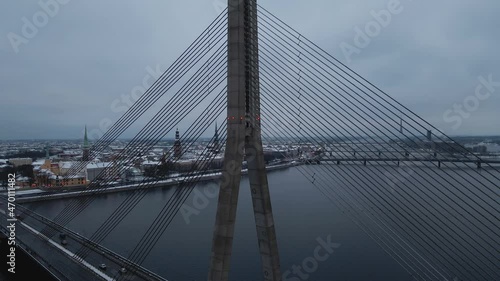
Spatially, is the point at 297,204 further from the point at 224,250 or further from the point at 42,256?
the point at 224,250

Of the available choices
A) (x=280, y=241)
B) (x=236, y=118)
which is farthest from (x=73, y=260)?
(x=236, y=118)

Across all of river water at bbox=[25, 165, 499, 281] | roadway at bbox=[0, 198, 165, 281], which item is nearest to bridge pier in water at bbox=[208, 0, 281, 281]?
river water at bbox=[25, 165, 499, 281]

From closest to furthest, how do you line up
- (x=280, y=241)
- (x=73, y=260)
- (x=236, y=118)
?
(x=236, y=118), (x=73, y=260), (x=280, y=241)

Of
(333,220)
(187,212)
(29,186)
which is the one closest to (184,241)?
(187,212)

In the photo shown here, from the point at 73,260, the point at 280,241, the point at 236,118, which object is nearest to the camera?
the point at 236,118

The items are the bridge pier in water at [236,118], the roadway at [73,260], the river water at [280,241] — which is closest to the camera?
the bridge pier in water at [236,118]

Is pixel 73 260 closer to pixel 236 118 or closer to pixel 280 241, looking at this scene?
pixel 280 241

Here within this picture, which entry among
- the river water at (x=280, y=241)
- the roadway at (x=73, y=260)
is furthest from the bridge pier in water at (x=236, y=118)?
the roadway at (x=73, y=260)

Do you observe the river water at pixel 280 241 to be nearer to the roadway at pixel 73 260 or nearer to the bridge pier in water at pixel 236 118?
the roadway at pixel 73 260

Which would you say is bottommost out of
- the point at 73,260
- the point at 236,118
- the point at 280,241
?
the point at 280,241

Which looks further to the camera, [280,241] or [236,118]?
[280,241]

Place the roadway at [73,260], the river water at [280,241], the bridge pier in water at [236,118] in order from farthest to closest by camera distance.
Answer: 1. the river water at [280,241]
2. the roadway at [73,260]
3. the bridge pier in water at [236,118]
